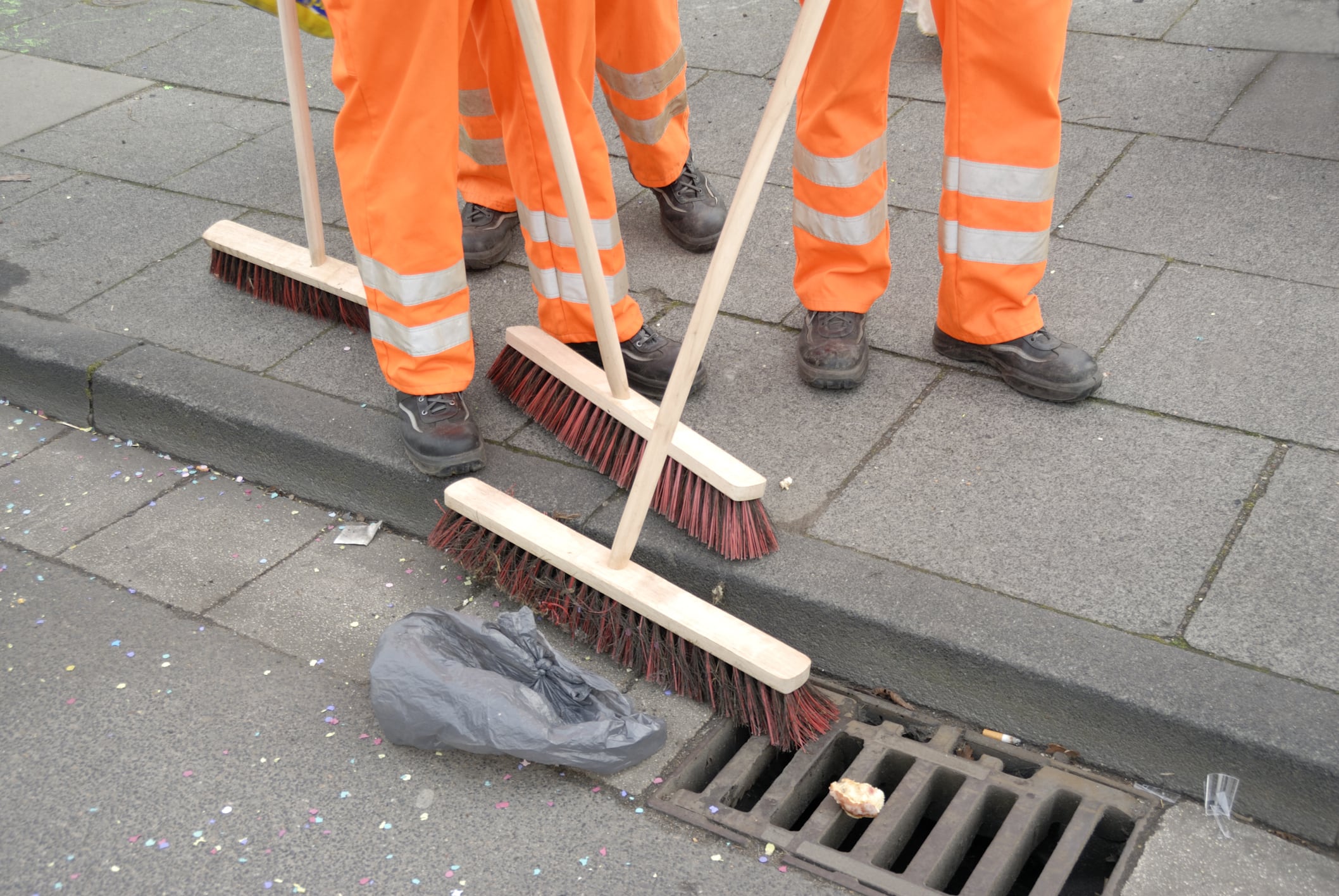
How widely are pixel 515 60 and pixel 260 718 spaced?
1431mm

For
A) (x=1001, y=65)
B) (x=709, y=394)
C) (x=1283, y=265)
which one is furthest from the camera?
(x=1283, y=265)

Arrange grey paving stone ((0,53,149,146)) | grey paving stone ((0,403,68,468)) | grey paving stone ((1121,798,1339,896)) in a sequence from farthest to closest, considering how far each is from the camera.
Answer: grey paving stone ((0,53,149,146)) < grey paving stone ((0,403,68,468)) < grey paving stone ((1121,798,1339,896))

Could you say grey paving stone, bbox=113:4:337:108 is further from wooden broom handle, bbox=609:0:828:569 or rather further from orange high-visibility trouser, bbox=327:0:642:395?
wooden broom handle, bbox=609:0:828:569

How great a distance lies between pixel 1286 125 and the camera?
12.4 feet

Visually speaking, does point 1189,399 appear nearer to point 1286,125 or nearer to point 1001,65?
point 1001,65

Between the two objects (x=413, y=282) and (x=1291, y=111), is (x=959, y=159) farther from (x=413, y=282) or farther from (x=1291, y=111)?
(x=1291, y=111)

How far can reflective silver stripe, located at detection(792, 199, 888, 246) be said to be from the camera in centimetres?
278

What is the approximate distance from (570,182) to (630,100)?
106 centimetres

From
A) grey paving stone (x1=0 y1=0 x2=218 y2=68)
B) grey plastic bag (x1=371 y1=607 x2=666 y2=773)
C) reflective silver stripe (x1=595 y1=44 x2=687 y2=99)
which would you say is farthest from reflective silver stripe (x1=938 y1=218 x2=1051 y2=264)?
grey paving stone (x1=0 y1=0 x2=218 y2=68)

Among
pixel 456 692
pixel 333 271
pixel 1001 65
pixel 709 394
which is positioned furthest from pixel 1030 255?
pixel 333 271

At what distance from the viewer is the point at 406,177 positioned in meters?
2.44

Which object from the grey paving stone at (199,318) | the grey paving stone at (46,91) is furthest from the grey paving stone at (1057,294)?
the grey paving stone at (46,91)

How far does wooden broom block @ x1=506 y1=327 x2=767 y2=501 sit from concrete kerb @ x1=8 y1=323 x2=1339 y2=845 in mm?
160

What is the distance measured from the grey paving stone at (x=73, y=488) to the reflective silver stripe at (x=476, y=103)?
47.6 inches
